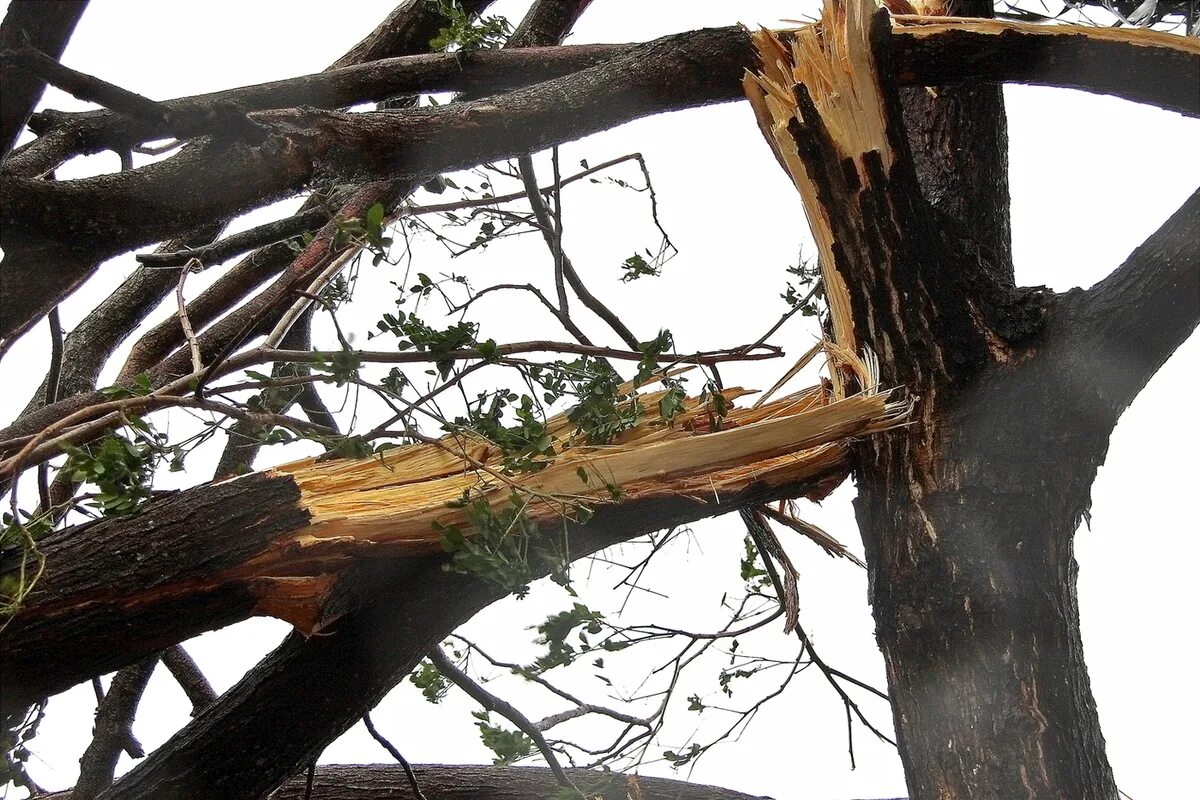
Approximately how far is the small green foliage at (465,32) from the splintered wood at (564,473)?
0.76 m

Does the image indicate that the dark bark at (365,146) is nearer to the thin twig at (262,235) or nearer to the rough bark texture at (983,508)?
the rough bark texture at (983,508)

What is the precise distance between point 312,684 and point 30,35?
2.50 feet

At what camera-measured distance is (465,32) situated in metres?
1.74

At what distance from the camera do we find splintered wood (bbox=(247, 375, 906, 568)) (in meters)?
1.17

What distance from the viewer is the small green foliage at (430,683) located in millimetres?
1724

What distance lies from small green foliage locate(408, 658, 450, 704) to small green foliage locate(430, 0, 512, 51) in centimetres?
88

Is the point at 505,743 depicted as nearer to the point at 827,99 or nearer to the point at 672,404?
the point at 672,404

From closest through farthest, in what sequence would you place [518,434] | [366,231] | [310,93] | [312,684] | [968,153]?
1. [366,231]
2. [518,434]
3. [312,684]
4. [310,93]
5. [968,153]

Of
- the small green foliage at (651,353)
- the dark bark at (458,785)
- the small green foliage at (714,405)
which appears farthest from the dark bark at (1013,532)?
the dark bark at (458,785)

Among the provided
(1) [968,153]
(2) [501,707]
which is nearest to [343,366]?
(2) [501,707]

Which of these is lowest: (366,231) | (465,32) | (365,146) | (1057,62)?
(366,231)

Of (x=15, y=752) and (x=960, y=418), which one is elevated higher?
(x=960, y=418)

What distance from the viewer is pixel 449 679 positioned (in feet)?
5.70

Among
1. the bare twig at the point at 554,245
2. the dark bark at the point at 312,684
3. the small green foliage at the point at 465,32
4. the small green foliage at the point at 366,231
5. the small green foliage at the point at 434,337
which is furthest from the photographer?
the bare twig at the point at 554,245
